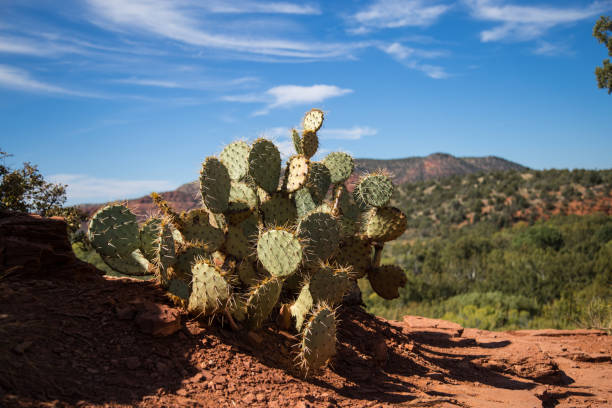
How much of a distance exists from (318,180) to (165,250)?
2.44 meters

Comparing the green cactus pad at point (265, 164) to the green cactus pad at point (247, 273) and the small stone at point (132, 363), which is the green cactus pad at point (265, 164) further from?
the small stone at point (132, 363)

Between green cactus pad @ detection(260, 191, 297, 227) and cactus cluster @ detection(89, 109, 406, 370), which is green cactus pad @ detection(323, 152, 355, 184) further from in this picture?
green cactus pad @ detection(260, 191, 297, 227)

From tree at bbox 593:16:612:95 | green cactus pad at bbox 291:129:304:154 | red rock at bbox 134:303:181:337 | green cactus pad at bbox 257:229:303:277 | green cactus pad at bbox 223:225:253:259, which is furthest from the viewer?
tree at bbox 593:16:612:95

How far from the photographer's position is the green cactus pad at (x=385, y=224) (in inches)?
248

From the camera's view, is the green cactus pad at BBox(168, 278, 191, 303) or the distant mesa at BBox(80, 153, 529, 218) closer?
the green cactus pad at BBox(168, 278, 191, 303)

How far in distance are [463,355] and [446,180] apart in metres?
41.7

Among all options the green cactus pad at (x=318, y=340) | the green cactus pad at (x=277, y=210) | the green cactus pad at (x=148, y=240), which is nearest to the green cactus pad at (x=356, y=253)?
the green cactus pad at (x=277, y=210)

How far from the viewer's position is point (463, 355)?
20.7ft

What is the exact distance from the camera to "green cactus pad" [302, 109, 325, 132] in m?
6.22

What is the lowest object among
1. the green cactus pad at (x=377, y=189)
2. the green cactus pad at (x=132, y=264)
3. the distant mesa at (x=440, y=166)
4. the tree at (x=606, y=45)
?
the green cactus pad at (x=132, y=264)

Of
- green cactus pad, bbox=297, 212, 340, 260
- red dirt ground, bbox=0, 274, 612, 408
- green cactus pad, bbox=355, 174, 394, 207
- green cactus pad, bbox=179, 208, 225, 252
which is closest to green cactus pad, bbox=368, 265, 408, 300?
red dirt ground, bbox=0, 274, 612, 408

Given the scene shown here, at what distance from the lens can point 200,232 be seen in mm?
4848

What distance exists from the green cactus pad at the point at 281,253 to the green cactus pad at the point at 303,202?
1.54 meters

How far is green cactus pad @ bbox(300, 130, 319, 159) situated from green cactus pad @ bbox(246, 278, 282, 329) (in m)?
2.29
